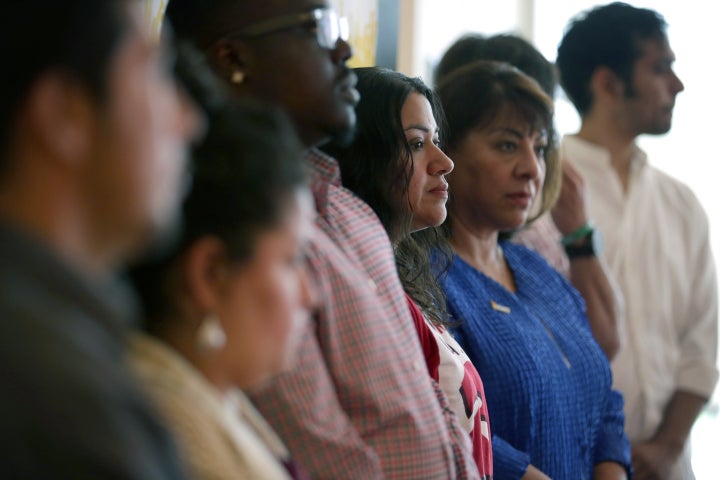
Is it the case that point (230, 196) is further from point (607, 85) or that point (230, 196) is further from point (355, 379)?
point (607, 85)

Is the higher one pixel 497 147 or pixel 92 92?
pixel 92 92

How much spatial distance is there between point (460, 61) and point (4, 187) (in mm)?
→ 2178

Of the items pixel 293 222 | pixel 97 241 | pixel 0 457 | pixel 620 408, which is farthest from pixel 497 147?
pixel 0 457

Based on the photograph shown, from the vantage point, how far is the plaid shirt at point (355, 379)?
1.24 metres

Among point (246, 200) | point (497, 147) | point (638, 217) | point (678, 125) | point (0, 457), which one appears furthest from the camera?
point (678, 125)

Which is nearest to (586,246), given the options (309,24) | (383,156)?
(383,156)

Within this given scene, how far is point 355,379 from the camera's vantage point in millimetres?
1316

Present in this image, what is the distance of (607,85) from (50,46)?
104 inches

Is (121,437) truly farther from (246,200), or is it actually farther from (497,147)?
(497,147)

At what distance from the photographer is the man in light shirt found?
9.22 feet

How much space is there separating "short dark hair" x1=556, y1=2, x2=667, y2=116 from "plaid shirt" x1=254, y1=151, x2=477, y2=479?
1821mm

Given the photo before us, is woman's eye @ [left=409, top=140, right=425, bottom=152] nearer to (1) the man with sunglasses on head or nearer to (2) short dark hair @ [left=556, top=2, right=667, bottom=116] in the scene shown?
(1) the man with sunglasses on head

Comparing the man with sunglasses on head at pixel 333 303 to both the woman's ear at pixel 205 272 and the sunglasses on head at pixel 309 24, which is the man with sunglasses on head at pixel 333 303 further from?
the woman's ear at pixel 205 272

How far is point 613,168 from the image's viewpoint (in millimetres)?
3049
